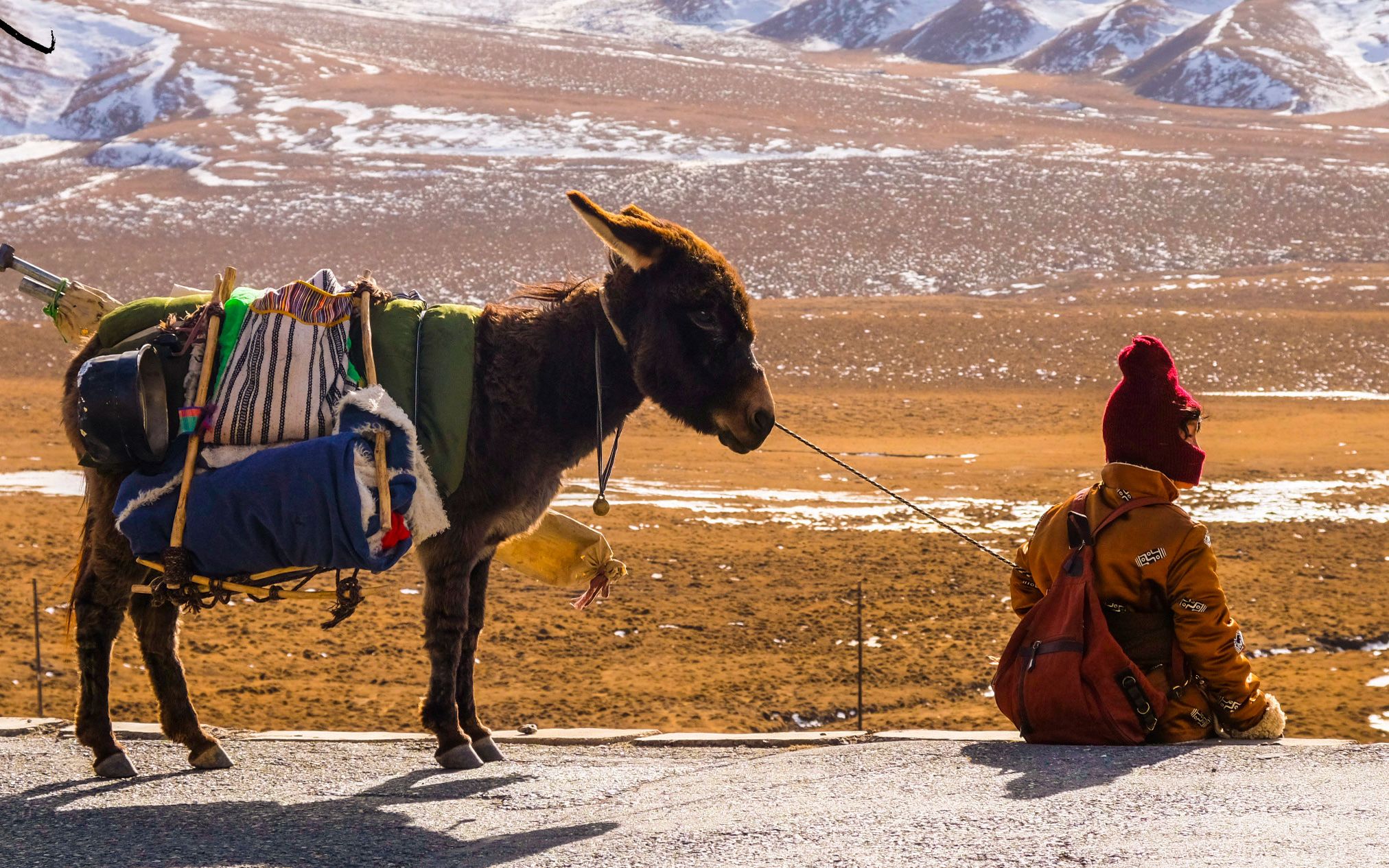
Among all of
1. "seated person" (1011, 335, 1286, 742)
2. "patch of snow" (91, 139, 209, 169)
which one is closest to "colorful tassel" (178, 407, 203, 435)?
"seated person" (1011, 335, 1286, 742)

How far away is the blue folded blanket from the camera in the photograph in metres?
5.05

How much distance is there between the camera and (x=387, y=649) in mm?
9820

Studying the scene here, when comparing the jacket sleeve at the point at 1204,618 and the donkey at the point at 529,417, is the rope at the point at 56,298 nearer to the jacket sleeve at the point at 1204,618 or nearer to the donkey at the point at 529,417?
the donkey at the point at 529,417

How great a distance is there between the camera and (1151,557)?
464 centimetres

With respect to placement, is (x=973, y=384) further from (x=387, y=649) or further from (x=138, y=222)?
(x=138, y=222)

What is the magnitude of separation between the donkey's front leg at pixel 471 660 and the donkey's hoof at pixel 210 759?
3.35 ft

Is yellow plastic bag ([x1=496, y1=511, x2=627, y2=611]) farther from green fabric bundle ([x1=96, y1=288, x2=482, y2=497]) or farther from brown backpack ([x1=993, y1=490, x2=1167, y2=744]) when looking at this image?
brown backpack ([x1=993, y1=490, x2=1167, y2=744])

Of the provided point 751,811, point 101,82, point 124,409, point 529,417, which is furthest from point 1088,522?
point 101,82

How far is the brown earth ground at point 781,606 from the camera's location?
344 inches

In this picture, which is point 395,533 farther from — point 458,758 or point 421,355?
point 458,758

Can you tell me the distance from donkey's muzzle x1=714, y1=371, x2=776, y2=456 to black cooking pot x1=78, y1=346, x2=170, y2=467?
227cm

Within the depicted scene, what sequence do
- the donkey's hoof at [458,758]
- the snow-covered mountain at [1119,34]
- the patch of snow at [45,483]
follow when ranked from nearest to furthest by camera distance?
the donkey's hoof at [458,758], the patch of snow at [45,483], the snow-covered mountain at [1119,34]

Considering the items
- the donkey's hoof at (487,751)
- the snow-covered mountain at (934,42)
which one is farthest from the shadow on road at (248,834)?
the snow-covered mountain at (934,42)

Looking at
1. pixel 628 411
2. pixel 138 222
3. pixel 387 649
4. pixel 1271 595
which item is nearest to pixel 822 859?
pixel 628 411
